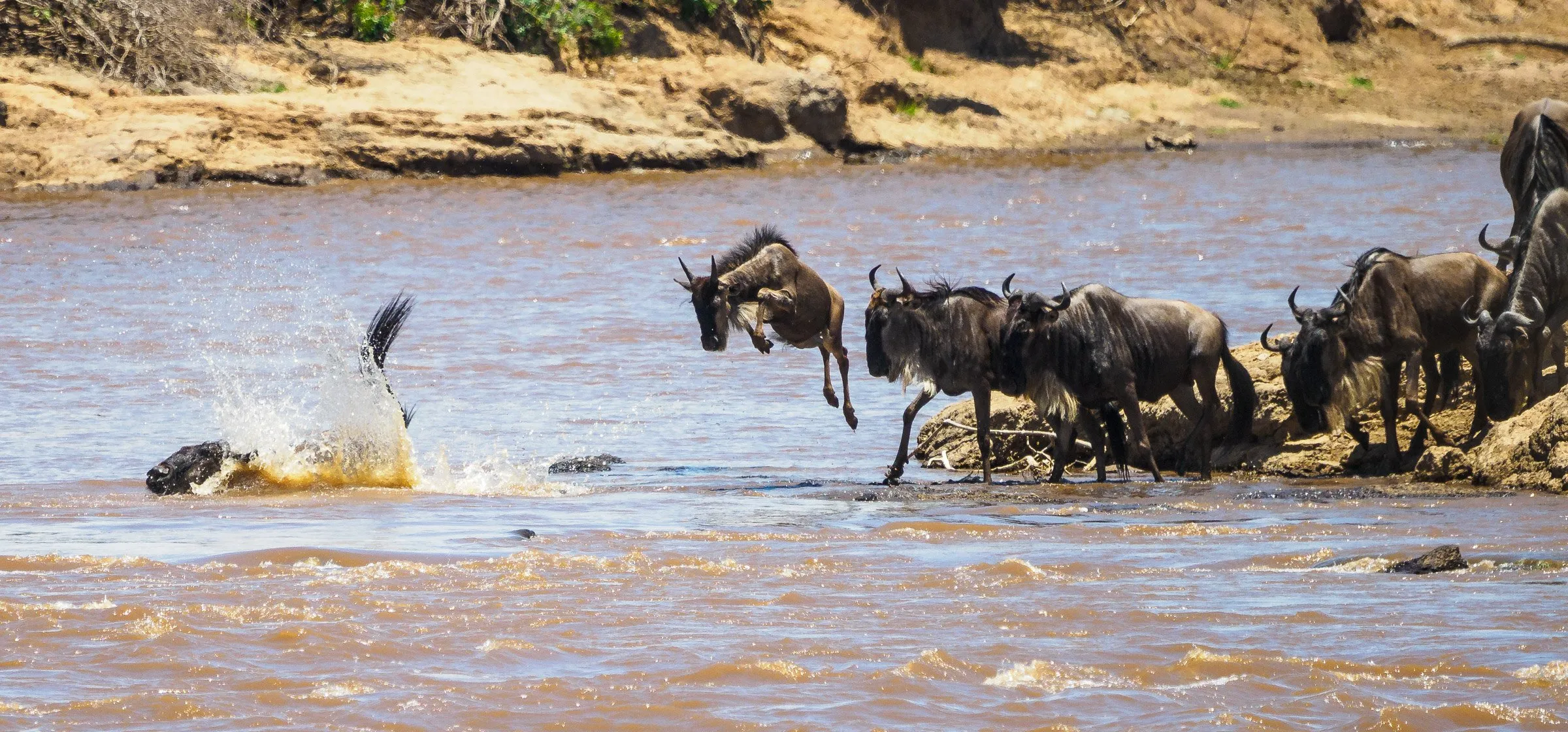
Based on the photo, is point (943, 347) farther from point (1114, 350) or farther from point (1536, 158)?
point (1536, 158)

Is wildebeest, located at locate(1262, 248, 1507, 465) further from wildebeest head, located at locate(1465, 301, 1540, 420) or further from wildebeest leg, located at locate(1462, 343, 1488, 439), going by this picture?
wildebeest head, located at locate(1465, 301, 1540, 420)

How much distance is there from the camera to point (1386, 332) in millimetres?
9133

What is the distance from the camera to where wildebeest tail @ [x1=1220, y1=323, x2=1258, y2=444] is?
9.44 meters

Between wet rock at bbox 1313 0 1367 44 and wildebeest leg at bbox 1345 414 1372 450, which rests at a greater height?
wet rock at bbox 1313 0 1367 44

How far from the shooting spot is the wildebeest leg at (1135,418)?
30.3 feet

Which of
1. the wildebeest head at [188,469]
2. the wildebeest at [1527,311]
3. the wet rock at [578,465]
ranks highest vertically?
the wildebeest at [1527,311]

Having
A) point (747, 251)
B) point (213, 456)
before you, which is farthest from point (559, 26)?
point (213, 456)

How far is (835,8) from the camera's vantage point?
40.2 meters

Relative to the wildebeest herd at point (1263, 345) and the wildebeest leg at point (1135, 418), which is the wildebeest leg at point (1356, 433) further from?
the wildebeest leg at point (1135, 418)

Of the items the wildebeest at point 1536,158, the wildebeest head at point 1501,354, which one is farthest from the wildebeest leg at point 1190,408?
the wildebeest at point 1536,158

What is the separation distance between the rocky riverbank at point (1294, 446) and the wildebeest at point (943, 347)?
0.61 metres

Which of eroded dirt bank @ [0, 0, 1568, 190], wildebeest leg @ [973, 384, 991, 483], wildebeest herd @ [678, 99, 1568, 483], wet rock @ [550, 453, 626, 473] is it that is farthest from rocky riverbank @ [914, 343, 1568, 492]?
eroded dirt bank @ [0, 0, 1568, 190]

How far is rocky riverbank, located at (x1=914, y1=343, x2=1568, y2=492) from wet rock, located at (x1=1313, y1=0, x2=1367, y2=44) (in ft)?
118

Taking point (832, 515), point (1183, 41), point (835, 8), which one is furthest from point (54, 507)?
point (1183, 41)
